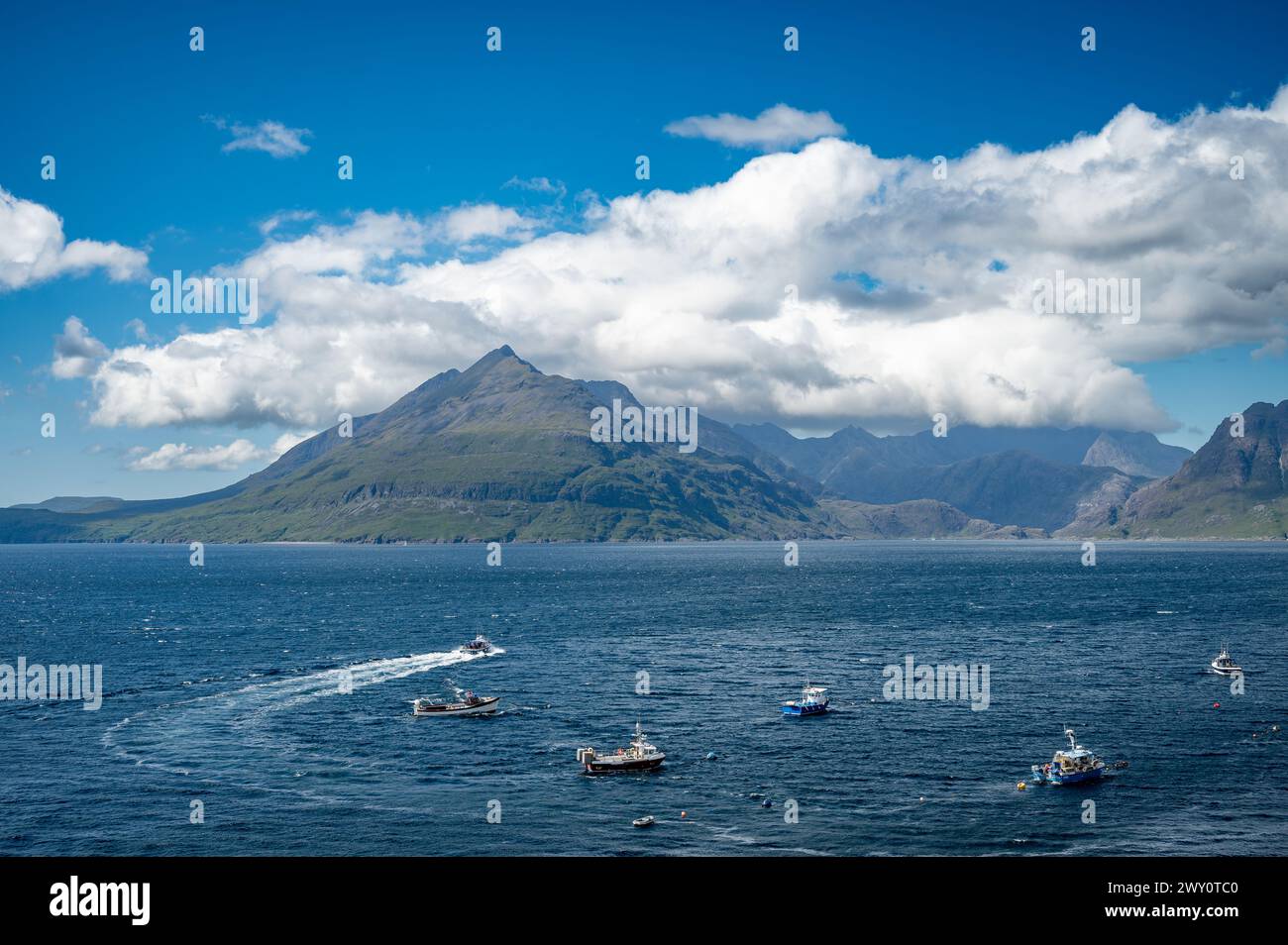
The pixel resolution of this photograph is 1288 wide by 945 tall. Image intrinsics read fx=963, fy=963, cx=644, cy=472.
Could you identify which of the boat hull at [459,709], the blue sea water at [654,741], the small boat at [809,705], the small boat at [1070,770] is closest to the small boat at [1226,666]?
the blue sea water at [654,741]

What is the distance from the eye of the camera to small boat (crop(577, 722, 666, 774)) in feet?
278

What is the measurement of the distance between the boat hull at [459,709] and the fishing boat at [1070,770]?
5835 centimetres

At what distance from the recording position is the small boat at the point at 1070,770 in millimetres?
80625

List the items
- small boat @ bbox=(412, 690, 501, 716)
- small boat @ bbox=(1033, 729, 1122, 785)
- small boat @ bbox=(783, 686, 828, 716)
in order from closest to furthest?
small boat @ bbox=(1033, 729, 1122, 785) → small boat @ bbox=(783, 686, 828, 716) → small boat @ bbox=(412, 690, 501, 716)

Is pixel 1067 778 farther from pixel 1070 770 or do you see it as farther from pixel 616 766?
pixel 616 766

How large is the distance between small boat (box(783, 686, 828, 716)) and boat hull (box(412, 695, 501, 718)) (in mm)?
33831

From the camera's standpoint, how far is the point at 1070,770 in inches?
3189

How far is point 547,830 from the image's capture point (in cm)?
7088

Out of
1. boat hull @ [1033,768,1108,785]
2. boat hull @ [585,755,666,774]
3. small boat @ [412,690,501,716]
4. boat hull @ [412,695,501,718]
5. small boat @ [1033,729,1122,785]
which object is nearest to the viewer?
boat hull @ [1033,768,1108,785]

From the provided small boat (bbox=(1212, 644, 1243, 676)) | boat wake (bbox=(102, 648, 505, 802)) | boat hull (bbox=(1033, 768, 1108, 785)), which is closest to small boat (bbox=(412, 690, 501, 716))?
boat wake (bbox=(102, 648, 505, 802))

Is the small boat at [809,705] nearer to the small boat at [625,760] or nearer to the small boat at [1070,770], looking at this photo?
the small boat at [625,760]

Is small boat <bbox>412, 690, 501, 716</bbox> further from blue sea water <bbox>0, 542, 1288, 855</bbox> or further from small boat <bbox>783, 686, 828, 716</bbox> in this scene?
small boat <bbox>783, 686, 828, 716</bbox>

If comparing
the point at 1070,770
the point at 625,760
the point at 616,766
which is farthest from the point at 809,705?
the point at 1070,770

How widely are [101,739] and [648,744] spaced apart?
5633cm
